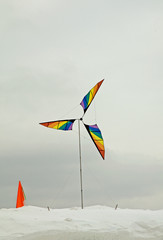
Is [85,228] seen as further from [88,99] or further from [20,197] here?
[20,197]

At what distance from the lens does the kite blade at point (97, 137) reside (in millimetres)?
10469

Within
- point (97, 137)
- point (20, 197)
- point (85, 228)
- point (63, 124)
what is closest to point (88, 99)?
point (63, 124)

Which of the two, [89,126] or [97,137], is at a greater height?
[89,126]

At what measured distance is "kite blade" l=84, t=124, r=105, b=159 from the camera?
34.3 ft

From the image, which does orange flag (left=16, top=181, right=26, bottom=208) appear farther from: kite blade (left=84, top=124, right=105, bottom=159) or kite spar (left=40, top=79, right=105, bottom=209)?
kite blade (left=84, top=124, right=105, bottom=159)

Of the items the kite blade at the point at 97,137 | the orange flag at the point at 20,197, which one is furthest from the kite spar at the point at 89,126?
the orange flag at the point at 20,197

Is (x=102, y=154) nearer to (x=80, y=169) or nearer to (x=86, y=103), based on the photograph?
(x=80, y=169)

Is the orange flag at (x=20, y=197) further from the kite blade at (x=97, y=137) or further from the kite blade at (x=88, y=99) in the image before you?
the kite blade at (x=88, y=99)

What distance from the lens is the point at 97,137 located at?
34.9 feet

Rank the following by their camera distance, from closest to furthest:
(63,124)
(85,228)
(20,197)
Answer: (85,228) < (63,124) < (20,197)

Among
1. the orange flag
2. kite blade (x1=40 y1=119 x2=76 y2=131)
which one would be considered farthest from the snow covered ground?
the orange flag

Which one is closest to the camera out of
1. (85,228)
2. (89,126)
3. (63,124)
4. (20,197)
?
(85,228)

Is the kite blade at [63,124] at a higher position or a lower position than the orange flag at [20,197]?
higher

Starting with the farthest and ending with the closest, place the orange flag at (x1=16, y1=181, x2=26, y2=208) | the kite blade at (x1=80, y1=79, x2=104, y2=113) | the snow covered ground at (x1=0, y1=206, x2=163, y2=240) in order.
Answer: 1. the orange flag at (x1=16, y1=181, x2=26, y2=208)
2. the kite blade at (x1=80, y1=79, x2=104, y2=113)
3. the snow covered ground at (x1=0, y1=206, x2=163, y2=240)
